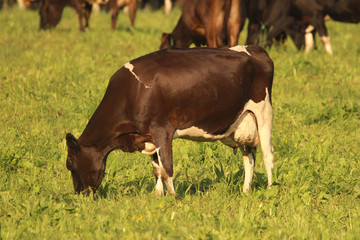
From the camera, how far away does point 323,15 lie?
1534 cm

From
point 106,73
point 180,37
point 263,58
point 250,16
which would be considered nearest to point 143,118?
point 263,58

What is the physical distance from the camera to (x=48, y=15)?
17109 millimetres

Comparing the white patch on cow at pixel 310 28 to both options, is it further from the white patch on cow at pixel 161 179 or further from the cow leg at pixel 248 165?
the white patch on cow at pixel 161 179

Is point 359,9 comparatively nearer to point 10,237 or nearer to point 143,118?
point 143,118

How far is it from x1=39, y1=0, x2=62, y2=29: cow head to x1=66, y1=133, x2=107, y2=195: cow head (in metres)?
11.0

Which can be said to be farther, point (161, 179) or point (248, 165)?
point (248, 165)

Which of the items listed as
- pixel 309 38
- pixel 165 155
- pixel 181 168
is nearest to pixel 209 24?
pixel 309 38

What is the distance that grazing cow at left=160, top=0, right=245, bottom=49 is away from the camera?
39.3ft

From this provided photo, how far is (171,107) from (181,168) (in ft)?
5.28

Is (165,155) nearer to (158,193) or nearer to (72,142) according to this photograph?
(158,193)

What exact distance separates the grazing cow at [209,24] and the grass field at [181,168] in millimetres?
1110

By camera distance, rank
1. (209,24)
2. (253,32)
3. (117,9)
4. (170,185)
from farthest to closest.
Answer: (117,9) → (253,32) → (209,24) → (170,185)

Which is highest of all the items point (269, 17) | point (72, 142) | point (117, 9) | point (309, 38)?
point (72, 142)

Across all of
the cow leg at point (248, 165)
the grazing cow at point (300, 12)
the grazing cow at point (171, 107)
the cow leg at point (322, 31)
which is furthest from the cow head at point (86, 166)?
the grazing cow at point (300, 12)
